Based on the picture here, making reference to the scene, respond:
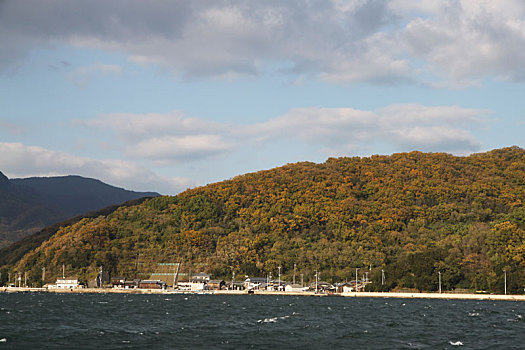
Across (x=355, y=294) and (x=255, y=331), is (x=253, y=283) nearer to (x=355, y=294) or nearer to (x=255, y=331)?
(x=355, y=294)

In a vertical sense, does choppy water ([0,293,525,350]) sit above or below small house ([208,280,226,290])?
above

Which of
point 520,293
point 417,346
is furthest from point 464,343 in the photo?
point 520,293

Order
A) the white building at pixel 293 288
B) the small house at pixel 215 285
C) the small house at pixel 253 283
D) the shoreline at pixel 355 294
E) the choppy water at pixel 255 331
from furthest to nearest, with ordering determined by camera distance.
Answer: the small house at pixel 215 285 < the small house at pixel 253 283 < the white building at pixel 293 288 < the shoreline at pixel 355 294 < the choppy water at pixel 255 331

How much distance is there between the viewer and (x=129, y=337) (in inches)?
2276

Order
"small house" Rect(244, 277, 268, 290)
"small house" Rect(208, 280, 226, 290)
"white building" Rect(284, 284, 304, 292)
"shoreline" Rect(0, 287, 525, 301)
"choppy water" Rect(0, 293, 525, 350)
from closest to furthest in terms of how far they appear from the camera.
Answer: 1. "choppy water" Rect(0, 293, 525, 350)
2. "shoreline" Rect(0, 287, 525, 301)
3. "white building" Rect(284, 284, 304, 292)
4. "small house" Rect(244, 277, 268, 290)
5. "small house" Rect(208, 280, 226, 290)

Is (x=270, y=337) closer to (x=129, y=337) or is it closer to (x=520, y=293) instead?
(x=129, y=337)

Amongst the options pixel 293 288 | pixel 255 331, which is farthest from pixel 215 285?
pixel 255 331

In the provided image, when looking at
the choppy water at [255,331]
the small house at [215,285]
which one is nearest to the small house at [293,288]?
the small house at [215,285]

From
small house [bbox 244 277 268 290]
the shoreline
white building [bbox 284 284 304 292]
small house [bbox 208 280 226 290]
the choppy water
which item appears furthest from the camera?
small house [bbox 208 280 226 290]

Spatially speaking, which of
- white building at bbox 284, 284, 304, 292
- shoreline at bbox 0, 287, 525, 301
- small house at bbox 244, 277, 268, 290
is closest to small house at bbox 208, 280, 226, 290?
shoreline at bbox 0, 287, 525, 301

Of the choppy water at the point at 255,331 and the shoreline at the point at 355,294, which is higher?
the choppy water at the point at 255,331

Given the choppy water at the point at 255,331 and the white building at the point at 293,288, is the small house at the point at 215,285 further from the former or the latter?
the choppy water at the point at 255,331

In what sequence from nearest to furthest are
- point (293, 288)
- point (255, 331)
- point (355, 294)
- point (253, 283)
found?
point (255, 331)
point (355, 294)
point (293, 288)
point (253, 283)

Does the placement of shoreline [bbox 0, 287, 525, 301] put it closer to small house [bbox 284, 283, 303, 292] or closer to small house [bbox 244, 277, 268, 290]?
small house [bbox 284, 283, 303, 292]
